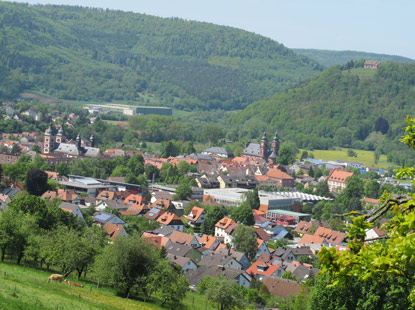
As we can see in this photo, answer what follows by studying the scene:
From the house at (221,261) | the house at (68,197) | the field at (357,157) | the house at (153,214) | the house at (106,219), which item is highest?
the house at (221,261)

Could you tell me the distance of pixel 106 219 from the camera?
49.2 metres

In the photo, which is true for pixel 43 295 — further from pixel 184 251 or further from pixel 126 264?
pixel 184 251

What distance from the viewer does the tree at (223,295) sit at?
2878 centimetres

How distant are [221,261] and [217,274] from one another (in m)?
4.70

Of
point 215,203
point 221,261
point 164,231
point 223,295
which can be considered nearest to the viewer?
point 223,295

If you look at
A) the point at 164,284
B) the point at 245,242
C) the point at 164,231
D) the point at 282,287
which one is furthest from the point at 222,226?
the point at 164,284

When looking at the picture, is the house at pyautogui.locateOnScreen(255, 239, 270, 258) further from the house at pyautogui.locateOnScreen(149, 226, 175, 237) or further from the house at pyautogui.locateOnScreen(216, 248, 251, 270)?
the house at pyautogui.locateOnScreen(149, 226, 175, 237)

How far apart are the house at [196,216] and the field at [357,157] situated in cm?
6199

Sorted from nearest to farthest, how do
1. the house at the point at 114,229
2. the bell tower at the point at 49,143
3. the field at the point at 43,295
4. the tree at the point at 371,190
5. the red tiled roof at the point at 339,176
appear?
1. the field at the point at 43,295
2. the house at the point at 114,229
3. the tree at the point at 371,190
4. the bell tower at the point at 49,143
5. the red tiled roof at the point at 339,176

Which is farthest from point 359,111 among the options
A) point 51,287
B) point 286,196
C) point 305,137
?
point 51,287

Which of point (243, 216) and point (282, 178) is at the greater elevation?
point (243, 216)

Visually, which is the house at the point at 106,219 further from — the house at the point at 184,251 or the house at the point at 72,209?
the house at the point at 184,251

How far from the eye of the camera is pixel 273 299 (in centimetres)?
3400

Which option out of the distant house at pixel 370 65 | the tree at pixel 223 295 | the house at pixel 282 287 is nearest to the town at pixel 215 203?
the house at pixel 282 287
